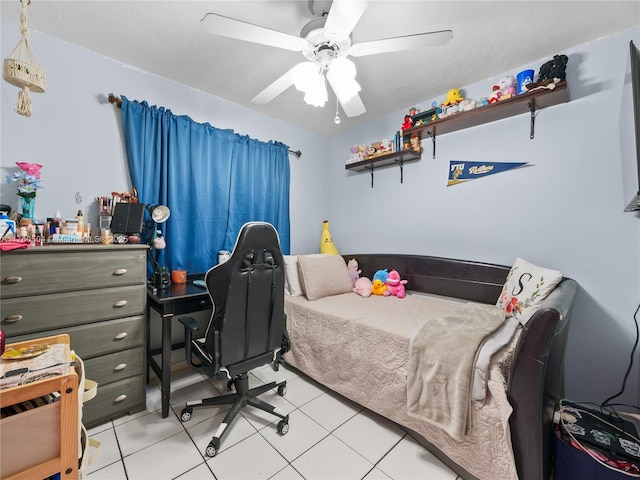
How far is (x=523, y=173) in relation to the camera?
2145 mm

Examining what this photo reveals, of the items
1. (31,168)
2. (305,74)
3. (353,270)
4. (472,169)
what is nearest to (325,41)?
(305,74)

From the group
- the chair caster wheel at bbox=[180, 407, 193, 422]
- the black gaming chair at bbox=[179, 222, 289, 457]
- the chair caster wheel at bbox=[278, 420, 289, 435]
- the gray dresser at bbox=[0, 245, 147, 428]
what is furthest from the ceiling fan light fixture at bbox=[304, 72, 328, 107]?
the chair caster wheel at bbox=[180, 407, 193, 422]

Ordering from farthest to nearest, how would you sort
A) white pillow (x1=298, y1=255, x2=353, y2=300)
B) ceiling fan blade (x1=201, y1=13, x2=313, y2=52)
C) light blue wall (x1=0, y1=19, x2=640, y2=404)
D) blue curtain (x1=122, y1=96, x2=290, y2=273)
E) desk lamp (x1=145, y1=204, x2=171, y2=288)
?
white pillow (x1=298, y1=255, x2=353, y2=300), blue curtain (x1=122, y1=96, x2=290, y2=273), desk lamp (x1=145, y1=204, x2=171, y2=288), light blue wall (x1=0, y1=19, x2=640, y2=404), ceiling fan blade (x1=201, y1=13, x2=313, y2=52)

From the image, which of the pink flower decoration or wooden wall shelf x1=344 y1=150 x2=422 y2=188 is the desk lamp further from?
wooden wall shelf x1=344 y1=150 x2=422 y2=188

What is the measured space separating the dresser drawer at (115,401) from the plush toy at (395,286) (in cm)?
209

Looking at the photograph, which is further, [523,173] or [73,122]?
[523,173]

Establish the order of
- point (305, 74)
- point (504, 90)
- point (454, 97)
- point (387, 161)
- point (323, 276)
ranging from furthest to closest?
point (387, 161)
point (323, 276)
point (454, 97)
point (504, 90)
point (305, 74)

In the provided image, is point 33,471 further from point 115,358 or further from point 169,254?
point 169,254

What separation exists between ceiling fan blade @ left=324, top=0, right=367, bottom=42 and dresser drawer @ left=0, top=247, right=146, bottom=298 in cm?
172

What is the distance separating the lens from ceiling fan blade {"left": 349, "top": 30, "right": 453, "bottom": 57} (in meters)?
1.33

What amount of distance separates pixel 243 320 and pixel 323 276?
1123mm

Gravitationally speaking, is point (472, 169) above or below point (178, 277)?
above

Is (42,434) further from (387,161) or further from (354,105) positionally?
(387,161)

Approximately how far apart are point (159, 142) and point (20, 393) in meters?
2.02
